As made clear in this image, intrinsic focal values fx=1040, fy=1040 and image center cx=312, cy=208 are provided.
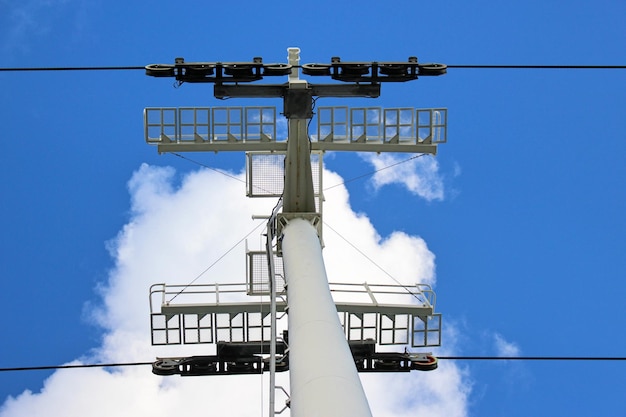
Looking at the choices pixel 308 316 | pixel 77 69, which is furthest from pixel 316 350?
pixel 77 69

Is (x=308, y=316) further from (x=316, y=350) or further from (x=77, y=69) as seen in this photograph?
(x=77, y=69)

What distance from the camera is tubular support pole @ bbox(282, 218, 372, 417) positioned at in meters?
14.6

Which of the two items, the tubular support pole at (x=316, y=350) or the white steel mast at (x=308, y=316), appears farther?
the white steel mast at (x=308, y=316)

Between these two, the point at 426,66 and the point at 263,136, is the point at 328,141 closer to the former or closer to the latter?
the point at 263,136

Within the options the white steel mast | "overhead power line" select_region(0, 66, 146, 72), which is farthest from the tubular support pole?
"overhead power line" select_region(0, 66, 146, 72)

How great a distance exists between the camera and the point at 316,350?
16.4 meters

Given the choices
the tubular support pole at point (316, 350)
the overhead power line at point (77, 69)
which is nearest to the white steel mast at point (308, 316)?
the tubular support pole at point (316, 350)

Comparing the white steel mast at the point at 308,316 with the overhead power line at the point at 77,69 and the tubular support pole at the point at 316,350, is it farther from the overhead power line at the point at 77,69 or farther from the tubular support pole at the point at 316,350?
the overhead power line at the point at 77,69

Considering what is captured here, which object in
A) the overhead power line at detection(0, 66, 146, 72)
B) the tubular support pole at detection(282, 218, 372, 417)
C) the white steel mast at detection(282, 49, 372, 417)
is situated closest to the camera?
the tubular support pole at detection(282, 218, 372, 417)

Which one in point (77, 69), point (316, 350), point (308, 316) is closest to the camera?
point (316, 350)

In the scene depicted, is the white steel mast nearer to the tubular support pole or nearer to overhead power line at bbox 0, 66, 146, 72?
the tubular support pole

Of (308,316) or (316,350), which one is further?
(308,316)

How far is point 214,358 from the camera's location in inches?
1128

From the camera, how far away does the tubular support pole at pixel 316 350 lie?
47.8ft
